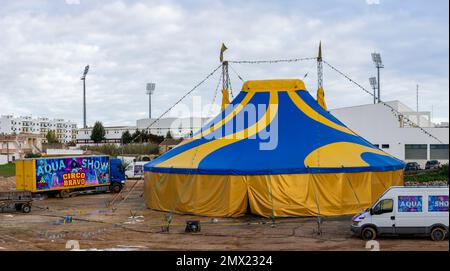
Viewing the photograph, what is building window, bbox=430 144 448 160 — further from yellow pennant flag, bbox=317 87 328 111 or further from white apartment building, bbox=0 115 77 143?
white apartment building, bbox=0 115 77 143

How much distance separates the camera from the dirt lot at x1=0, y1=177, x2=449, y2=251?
15492mm

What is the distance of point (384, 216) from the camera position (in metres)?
16.1

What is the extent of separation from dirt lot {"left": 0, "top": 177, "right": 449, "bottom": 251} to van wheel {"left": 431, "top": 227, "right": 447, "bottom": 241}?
219 millimetres

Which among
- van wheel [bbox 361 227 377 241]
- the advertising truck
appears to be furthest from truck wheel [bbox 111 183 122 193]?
van wheel [bbox 361 227 377 241]

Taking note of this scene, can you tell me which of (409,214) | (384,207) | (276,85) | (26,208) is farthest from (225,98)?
(409,214)

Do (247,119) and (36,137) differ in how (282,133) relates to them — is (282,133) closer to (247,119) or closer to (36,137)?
(247,119)

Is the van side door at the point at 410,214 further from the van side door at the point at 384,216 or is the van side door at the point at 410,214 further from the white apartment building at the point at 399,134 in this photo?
the white apartment building at the point at 399,134

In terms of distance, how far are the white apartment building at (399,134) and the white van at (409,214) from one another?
129 ft

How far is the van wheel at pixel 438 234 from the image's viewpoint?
15.6 metres

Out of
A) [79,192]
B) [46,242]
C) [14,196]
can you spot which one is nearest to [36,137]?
[79,192]

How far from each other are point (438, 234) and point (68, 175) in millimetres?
22949

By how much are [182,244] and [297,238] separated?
3675 mm

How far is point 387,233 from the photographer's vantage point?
16.1 m

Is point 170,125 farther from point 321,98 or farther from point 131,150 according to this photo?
point 321,98
